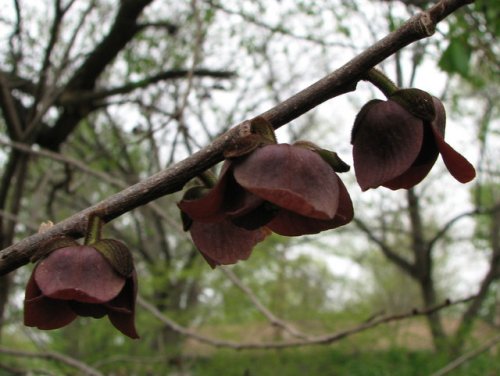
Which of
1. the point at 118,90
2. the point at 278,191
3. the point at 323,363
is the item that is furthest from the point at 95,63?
the point at 278,191

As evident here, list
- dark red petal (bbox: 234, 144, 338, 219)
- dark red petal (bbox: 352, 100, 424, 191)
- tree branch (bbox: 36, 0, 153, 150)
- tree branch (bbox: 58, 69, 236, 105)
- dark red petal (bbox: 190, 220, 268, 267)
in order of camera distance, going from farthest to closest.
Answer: tree branch (bbox: 58, 69, 236, 105) < tree branch (bbox: 36, 0, 153, 150) < dark red petal (bbox: 190, 220, 268, 267) < dark red petal (bbox: 352, 100, 424, 191) < dark red petal (bbox: 234, 144, 338, 219)

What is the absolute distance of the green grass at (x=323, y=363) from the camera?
639cm

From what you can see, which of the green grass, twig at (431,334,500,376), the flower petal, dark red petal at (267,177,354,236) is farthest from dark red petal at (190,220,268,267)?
the green grass

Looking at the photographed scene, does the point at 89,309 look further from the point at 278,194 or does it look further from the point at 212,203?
the point at 278,194

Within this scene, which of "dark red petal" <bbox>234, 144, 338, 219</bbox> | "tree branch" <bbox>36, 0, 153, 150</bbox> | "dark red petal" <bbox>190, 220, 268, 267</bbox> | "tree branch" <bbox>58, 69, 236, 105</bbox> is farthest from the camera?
"tree branch" <bbox>58, 69, 236, 105</bbox>

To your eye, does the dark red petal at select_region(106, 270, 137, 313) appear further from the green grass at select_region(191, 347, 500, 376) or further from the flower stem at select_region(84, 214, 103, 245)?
the green grass at select_region(191, 347, 500, 376)

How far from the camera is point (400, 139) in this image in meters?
0.94

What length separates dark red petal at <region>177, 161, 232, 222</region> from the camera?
2.90ft

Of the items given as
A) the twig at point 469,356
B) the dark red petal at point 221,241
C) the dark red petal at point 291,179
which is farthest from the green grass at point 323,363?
the dark red petal at point 291,179

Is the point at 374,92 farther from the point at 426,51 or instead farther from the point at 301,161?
the point at 301,161

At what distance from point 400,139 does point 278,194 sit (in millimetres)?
243

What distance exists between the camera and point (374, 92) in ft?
21.1

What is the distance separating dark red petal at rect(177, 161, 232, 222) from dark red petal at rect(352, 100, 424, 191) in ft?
0.71

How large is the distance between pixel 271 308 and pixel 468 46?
508 centimetres
